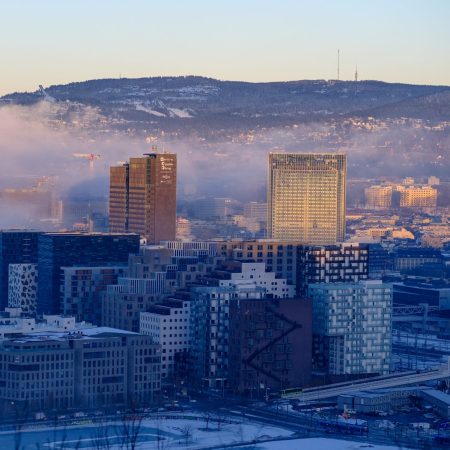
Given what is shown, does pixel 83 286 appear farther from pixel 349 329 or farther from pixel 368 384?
pixel 368 384

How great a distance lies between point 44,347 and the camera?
208 feet

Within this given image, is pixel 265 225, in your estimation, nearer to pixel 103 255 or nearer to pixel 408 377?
pixel 103 255

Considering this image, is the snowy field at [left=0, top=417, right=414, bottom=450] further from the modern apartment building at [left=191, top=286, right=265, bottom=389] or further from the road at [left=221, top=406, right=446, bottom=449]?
the modern apartment building at [left=191, top=286, right=265, bottom=389]

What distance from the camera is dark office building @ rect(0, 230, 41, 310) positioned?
82.5 metres

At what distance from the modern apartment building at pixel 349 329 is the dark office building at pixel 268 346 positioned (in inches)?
75.9

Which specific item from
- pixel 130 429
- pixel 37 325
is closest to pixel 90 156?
pixel 37 325

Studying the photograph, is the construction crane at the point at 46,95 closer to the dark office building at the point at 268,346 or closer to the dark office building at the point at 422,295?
the dark office building at the point at 422,295

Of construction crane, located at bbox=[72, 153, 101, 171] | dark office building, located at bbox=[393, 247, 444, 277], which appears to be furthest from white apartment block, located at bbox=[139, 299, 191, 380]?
construction crane, located at bbox=[72, 153, 101, 171]

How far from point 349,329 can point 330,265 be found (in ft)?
19.4

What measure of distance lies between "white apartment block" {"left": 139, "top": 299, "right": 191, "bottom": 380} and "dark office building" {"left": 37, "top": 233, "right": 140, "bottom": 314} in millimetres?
8450

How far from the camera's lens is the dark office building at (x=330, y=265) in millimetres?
75000

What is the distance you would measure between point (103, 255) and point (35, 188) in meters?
33.0

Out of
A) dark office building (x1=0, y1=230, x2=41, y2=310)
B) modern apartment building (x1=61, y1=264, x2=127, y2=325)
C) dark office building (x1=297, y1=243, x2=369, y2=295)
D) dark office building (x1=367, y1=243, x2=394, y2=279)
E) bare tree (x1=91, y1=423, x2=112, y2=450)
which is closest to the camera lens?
bare tree (x1=91, y1=423, x2=112, y2=450)

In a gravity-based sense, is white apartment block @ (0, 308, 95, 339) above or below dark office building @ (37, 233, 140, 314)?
below
